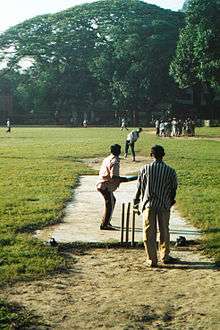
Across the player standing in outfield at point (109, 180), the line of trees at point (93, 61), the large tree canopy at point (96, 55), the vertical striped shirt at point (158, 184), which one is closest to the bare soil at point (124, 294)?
the vertical striped shirt at point (158, 184)

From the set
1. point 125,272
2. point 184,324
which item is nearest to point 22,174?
point 125,272

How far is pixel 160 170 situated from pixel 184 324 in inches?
107

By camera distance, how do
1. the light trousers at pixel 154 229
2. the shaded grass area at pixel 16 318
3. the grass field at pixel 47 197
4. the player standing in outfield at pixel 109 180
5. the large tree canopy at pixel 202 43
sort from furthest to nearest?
the large tree canopy at pixel 202 43 < the player standing in outfield at pixel 109 180 < the grass field at pixel 47 197 < the light trousers at pixel 154 229 < the shaded grass area at pixel 16 318

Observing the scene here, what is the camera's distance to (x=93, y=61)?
6944cm

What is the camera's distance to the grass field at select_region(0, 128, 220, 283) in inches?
307

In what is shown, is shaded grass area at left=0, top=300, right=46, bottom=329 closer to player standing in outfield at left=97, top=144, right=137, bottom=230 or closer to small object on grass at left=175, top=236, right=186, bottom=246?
small object on grass at left=175, top=236, right=186, bottom=246

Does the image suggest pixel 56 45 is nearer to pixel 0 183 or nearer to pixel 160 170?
pixel 0 183

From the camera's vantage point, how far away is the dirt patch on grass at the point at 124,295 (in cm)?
556

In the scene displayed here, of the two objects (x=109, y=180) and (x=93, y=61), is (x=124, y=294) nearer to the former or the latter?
(x=109, y=180)

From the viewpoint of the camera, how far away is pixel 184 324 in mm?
5488

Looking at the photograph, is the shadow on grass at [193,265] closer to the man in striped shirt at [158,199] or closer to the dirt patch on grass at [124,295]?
the dirt patch on grass at [124,295]

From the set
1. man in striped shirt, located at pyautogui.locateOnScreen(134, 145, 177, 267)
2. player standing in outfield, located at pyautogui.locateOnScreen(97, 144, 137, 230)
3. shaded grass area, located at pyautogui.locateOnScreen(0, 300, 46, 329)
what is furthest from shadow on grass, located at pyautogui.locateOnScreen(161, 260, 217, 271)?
shaded grass area, located at pyautogui.locateOnScreen(0, 300, 46, 329)

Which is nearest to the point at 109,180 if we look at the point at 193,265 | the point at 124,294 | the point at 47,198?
the point at 193,265

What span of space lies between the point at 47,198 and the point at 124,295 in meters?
6.98
